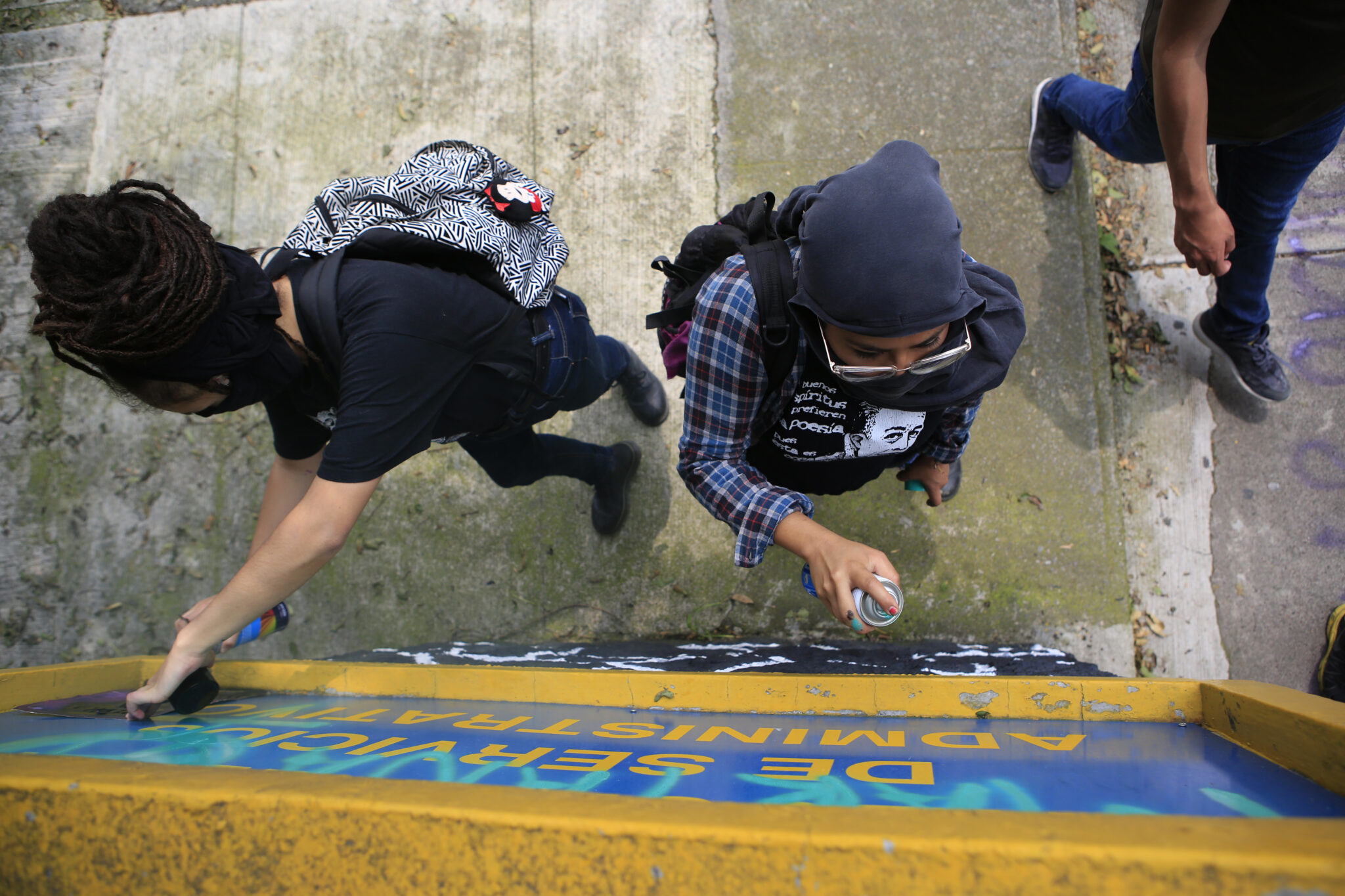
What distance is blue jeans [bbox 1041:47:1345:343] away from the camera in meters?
2.03

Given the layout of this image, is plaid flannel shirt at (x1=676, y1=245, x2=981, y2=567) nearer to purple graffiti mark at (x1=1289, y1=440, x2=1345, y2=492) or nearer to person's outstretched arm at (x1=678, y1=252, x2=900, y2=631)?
person's outstretched arm at (x1=678, y1=252, x2=900, y2=631)

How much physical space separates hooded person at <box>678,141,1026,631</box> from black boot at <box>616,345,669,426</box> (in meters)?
1.07

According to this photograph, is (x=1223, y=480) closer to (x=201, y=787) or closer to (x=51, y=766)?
(x=201, y=787)

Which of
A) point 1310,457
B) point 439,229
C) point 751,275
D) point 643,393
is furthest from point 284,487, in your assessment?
point 1310,457

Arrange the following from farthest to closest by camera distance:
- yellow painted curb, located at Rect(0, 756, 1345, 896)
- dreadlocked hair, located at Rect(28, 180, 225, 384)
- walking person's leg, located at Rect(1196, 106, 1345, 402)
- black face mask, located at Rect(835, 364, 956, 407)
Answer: walking person's leg, located at Rect(1196, 106, 1345, 402), black face mask, located at Rect(835, 364, 956, 407), dreadlocked hair, located at Rect(28, 180, 225, 384), yellow painted curb, located at Rect(0, 756, 1345, 896)

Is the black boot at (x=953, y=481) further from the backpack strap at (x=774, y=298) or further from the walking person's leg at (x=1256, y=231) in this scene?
the backpack strap at (x=774, y=298)

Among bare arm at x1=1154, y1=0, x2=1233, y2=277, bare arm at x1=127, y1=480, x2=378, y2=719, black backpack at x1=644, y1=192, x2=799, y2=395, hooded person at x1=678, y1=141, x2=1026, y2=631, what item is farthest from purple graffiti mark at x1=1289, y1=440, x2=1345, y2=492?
bare arm at x1=127, y1=480, x2=378, y2=719

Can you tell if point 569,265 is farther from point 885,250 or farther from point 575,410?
point 885,250

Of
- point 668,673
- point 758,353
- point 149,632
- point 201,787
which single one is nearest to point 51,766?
point 201,787

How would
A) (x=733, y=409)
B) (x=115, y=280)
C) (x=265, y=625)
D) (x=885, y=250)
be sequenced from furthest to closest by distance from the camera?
(x=265, y=625), (x=733, y=409), (x=115, y=280), (x=885, y=250)

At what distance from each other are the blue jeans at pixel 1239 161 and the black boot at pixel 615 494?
83.2 inches

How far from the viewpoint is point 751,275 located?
147cm

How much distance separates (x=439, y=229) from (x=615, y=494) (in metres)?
1.46

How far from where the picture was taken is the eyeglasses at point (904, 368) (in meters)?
1.40
